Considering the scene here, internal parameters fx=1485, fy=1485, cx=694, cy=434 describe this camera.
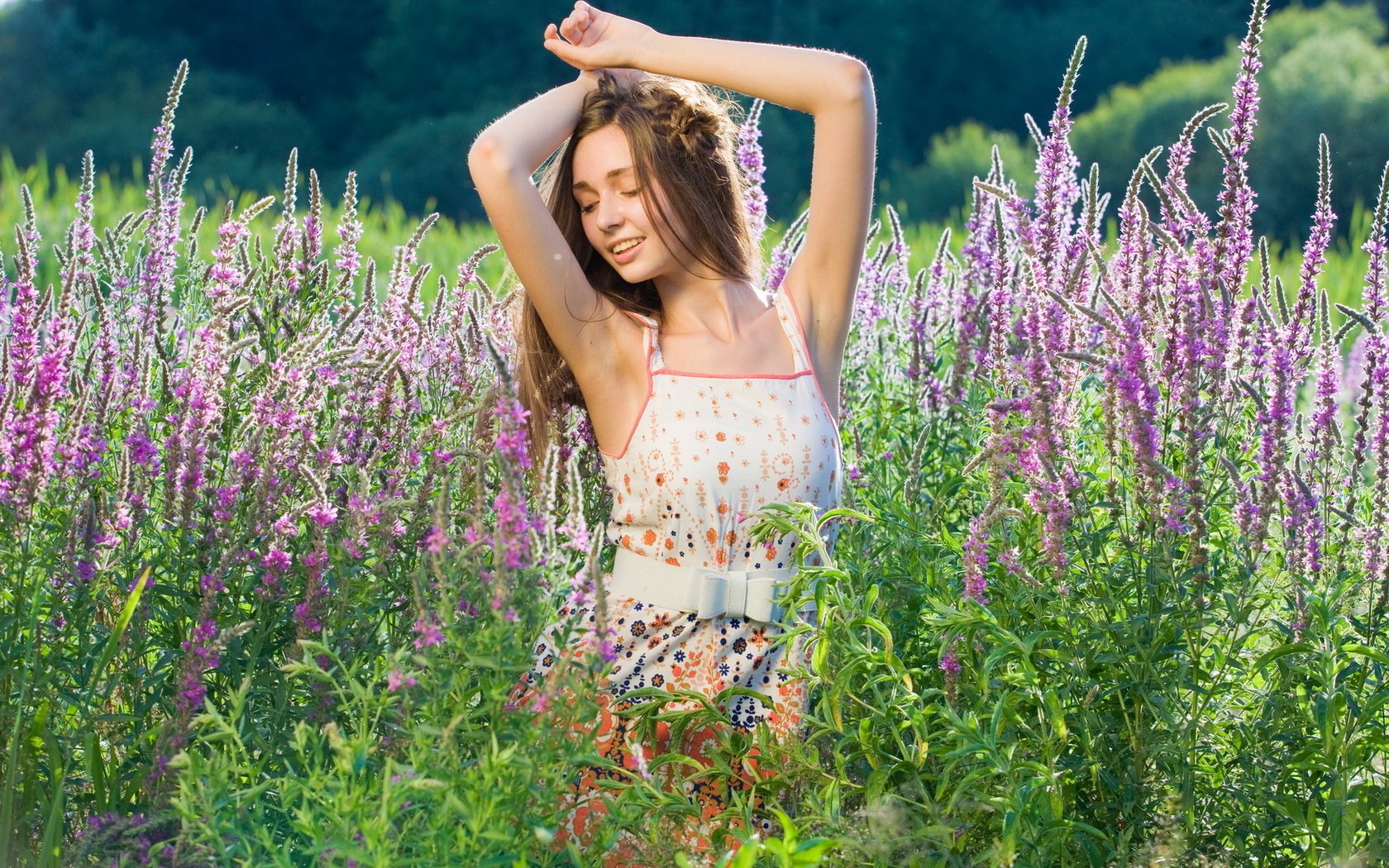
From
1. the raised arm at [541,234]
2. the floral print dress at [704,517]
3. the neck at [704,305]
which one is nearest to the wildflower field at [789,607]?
the floral print dress at [704,517]

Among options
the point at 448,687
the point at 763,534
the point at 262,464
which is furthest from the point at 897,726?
the point at 262,464

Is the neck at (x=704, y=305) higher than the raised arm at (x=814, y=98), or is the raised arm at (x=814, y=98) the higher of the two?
the raised arm at (x=814, y=98)

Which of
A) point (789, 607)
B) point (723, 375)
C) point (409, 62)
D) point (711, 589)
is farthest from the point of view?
point (409, 62)

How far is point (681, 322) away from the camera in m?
3.16

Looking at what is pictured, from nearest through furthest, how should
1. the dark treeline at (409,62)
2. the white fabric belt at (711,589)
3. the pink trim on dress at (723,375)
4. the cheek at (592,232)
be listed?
the white fabric belt at (711,589)
the pink trim on dress at (723,375)
the cheek at (592,232)
the dark treeline at (409,62)

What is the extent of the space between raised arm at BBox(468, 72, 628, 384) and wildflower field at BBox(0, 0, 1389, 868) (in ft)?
0.82

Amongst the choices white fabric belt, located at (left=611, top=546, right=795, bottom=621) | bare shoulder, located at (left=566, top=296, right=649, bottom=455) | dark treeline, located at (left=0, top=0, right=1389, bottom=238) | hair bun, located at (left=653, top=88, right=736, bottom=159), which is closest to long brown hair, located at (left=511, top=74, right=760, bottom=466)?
hair bun, located at (left=653, top=88, right=736, bottom=159)

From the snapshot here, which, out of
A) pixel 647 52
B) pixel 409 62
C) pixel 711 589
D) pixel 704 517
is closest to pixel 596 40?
pixel 647 52

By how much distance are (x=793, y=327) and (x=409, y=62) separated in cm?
2346

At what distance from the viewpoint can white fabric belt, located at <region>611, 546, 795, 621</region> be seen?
286 cm

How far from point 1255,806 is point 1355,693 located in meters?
0.28

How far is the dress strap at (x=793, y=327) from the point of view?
10.2 feet

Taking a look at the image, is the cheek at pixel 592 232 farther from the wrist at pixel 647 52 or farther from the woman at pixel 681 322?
the wrist at pixel 647 52

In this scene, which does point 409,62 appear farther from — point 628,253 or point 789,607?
point 789,607
